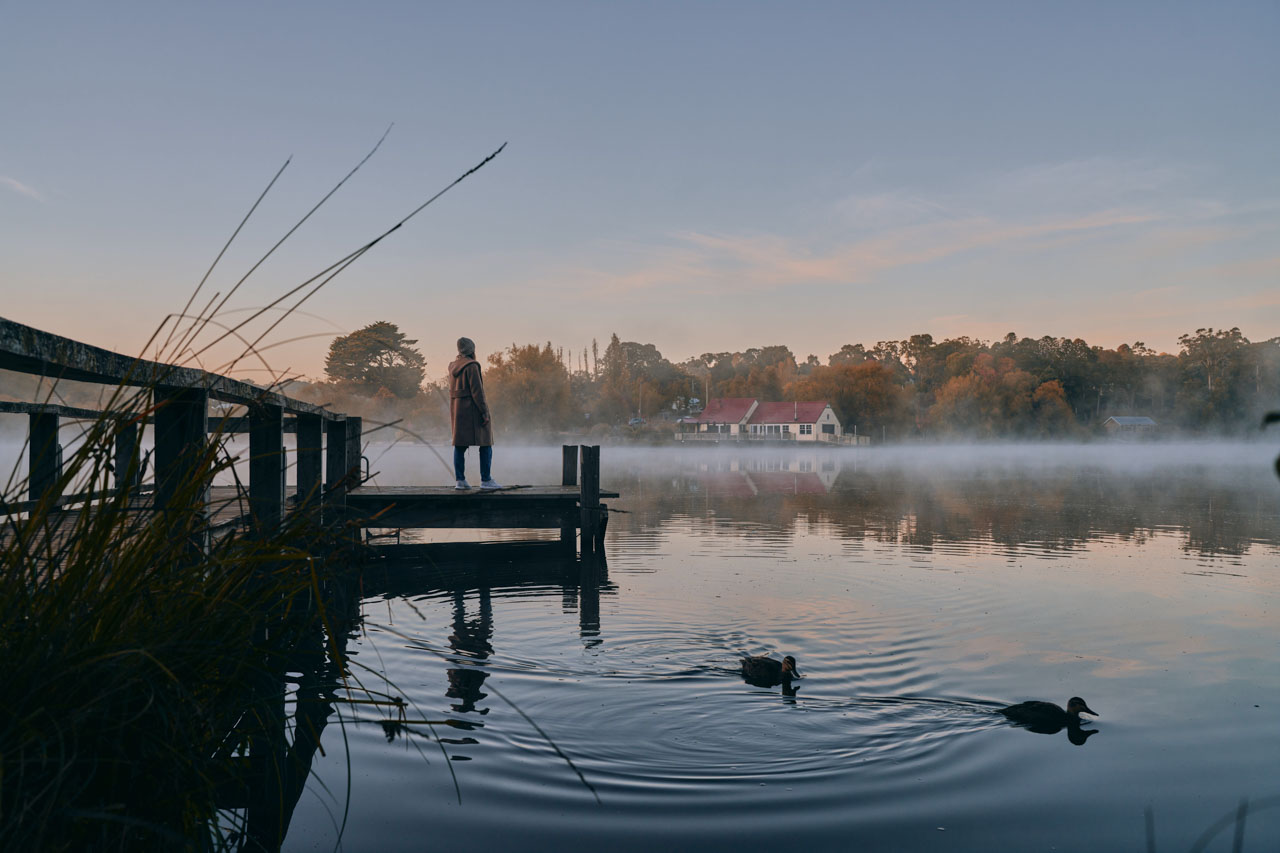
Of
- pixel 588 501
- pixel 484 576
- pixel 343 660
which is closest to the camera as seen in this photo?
pixel 343 660

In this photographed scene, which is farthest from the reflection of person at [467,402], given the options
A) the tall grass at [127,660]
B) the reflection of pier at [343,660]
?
the tall grass at [127,660]

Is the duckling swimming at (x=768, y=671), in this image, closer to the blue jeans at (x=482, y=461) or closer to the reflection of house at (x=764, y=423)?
the blue jeans at (x=482, y=461)

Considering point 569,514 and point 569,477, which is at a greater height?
point 569,477

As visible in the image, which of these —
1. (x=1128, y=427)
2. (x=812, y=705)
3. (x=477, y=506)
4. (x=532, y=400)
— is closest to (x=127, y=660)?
(x=812, y=705)

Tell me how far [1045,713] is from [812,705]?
1259mm

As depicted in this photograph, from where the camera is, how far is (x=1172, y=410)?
116 meters

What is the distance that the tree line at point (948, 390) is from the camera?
91625 millimetres

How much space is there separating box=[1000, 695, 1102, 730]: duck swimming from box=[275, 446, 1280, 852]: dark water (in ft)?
0.30

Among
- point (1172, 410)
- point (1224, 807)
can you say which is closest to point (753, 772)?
point (1224, 807)

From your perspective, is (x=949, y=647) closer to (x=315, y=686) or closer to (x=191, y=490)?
(x=315, y=686)

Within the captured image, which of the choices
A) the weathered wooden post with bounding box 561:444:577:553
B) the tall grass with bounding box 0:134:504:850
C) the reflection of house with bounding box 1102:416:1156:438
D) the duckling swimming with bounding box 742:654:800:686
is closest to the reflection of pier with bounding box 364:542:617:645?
the weathered wooden post with bounding box 561:444:577:553

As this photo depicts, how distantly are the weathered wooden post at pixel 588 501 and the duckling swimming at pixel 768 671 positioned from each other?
20.6ft

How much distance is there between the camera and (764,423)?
9756 cm

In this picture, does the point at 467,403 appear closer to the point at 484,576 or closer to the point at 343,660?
the point at 484,576
